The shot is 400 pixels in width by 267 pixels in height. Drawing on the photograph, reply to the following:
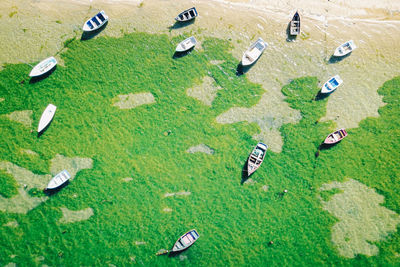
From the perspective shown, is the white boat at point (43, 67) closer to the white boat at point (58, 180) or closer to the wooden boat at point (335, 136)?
the white boat at point (58, 180)

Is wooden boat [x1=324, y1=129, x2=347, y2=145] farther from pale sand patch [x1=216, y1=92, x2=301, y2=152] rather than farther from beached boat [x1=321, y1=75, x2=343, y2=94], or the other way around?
beached boat [x1=321, y1=75, x2=343, y2=94]

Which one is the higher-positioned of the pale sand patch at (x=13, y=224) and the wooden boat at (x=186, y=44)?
the wooden boat at (x=186, y=44)

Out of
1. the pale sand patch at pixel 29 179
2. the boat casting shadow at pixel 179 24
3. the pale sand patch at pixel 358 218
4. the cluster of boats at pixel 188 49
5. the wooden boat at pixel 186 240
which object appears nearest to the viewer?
the wooden boat at pixel 186 240

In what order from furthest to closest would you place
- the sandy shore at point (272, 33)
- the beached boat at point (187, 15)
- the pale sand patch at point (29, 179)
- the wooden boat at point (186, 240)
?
the sandy shore at point (272, 33), the beached boat at point (187, 15), the pale sand patch at point (29, 179), the wooden boat at point (186, 240)

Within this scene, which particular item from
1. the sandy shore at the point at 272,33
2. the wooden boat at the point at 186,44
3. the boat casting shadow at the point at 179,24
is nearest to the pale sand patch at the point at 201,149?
the sandy shore at the point at 272,33

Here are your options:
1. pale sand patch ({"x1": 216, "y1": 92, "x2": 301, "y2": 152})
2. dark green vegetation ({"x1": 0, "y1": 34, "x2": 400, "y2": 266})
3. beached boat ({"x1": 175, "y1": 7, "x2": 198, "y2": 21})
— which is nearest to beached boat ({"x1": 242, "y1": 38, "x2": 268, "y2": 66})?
dark green vegetation ({"x1": 0, "y1": 34, "x2": 400, "y2": 266})

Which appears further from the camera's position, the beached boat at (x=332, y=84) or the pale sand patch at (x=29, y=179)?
Result: the beached boat at (x=332, y=84)
